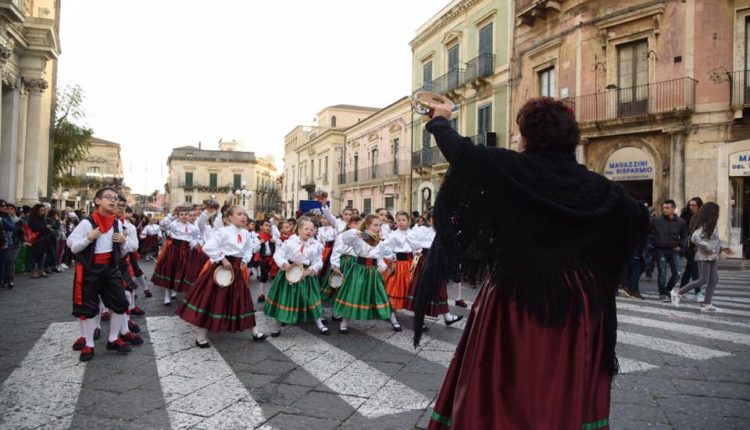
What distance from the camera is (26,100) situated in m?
21.3

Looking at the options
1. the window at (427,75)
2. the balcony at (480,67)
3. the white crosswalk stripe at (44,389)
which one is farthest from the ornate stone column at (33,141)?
the white crosswalk stripe at (44,389)

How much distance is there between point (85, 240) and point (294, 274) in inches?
89.3

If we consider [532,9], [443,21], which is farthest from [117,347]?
[443,21]

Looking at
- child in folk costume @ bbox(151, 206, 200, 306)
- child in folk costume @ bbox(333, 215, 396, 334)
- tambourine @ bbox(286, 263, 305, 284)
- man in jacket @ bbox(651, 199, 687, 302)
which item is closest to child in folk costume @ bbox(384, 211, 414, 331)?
child in folk costume @ bbox(333, 215, 396, 334)

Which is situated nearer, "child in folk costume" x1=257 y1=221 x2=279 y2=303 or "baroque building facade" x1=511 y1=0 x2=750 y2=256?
"child in folk costume" x1=257 y1=221 x2=279 y2=303

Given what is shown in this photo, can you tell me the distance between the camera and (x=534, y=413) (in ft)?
6.92

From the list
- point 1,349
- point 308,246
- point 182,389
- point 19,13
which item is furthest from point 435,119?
point 19,13

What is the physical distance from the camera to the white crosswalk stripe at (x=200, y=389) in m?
3.62

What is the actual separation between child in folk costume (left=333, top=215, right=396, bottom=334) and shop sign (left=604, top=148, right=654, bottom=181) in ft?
42.2

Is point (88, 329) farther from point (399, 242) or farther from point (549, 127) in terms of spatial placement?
point (549, 127)

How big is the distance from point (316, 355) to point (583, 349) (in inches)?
145

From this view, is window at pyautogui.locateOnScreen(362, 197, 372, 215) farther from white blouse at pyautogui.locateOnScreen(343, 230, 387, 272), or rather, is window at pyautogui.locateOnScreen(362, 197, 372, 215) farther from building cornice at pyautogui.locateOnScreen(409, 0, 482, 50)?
white blouse at pyautogui.locateOnScreen(343, 230, 387, 272)

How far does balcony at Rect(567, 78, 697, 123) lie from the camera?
1556 centimetres

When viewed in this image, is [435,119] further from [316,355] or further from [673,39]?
[673,39]
